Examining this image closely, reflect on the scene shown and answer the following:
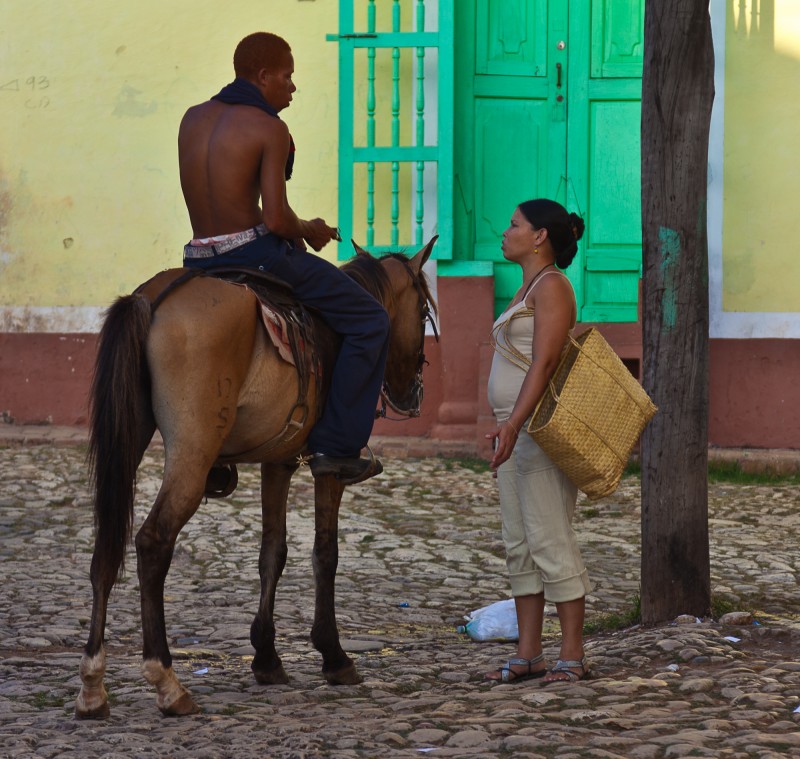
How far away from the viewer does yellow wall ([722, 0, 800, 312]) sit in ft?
36.1

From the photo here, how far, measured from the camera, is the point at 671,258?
5.59 metres

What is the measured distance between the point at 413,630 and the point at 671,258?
209cm

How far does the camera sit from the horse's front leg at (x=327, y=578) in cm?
509

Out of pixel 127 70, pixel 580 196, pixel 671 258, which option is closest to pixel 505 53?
pixel 580 196

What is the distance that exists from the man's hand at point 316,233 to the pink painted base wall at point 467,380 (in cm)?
551

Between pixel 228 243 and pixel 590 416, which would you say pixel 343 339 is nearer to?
pixel 228 243

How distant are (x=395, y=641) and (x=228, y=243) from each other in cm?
201

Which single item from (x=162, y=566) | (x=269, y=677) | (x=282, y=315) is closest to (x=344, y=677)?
(x=269, y=677)

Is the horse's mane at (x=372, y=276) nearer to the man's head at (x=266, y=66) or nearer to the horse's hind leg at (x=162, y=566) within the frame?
the man's head at (x=266, y=66)

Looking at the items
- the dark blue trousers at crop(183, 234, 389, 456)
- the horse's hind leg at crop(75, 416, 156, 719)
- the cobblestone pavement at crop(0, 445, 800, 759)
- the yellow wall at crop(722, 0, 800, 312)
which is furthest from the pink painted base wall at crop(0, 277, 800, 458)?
the horse's hind leg at crop(75, 416, 156, 719)

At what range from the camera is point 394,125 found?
10984 mm

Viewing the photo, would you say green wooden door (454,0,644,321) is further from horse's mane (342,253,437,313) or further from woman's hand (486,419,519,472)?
woman's hand (486,419,519,472)

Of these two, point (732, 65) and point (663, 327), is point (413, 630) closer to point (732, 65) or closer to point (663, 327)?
point (663, 327)

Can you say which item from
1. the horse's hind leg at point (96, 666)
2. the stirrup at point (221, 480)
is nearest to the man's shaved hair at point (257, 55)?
the stirrup at point (221, 480)
